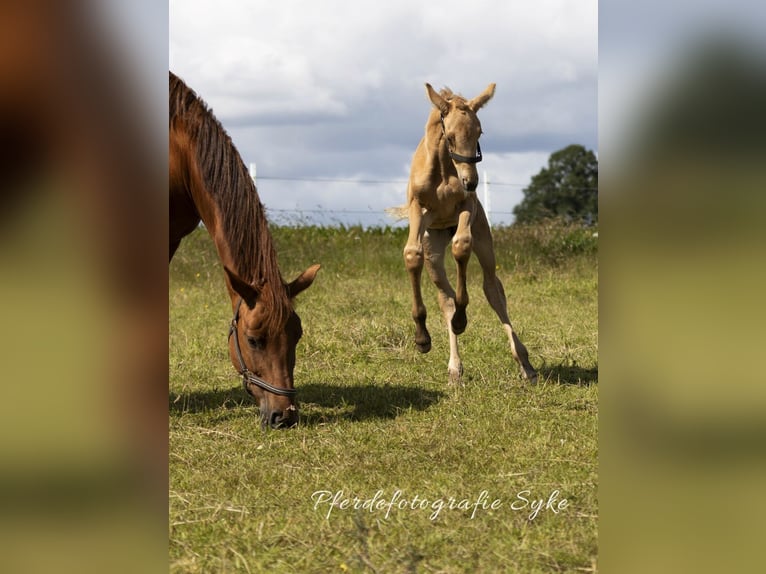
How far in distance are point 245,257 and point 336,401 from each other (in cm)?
147

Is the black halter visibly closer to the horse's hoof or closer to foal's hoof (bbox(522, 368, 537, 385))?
the horse's hoof

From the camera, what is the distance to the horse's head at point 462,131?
Answer: 6145 mm

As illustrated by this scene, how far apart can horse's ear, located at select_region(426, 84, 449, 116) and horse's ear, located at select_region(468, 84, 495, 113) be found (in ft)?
0.61

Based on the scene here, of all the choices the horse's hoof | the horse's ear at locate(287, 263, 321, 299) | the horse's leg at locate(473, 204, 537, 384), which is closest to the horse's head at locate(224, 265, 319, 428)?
the horse's ear at locate(287, 263, 321, 299)

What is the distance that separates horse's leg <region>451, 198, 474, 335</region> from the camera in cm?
643

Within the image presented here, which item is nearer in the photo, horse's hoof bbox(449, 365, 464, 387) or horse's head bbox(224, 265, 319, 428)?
horse's head bbox(224, 265, 319, 428)

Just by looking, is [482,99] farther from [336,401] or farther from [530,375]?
[336,401]

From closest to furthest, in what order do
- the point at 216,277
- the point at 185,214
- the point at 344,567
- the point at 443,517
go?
the point at 344,567, the point at 443,517, the point at 185,214, the point at 216,277

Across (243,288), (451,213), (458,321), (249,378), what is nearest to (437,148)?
Answer: (451,213)
